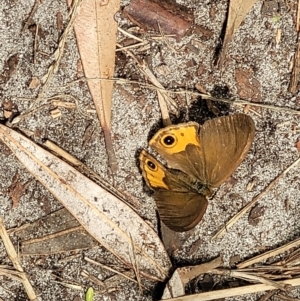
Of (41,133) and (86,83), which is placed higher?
(86,83)

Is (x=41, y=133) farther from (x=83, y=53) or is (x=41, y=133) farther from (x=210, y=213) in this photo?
(x=210, y=213)

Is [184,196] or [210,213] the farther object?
[210,213]

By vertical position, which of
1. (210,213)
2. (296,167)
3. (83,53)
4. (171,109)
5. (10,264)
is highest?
(83,53)

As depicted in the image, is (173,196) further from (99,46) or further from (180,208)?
(99,46)

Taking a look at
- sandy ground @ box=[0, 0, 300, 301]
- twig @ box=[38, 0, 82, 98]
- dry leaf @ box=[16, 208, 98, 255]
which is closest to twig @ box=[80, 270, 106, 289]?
sandy ground @ box=[0, 0, 300, 301]

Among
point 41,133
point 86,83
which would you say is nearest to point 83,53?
point 86,83

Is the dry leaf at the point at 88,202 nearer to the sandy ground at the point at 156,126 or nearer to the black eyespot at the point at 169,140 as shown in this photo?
the sandy ground at the point at 156,126

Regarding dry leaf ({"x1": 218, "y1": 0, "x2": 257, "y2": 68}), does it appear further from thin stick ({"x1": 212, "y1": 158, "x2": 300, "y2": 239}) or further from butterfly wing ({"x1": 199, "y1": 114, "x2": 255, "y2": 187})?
thin stick ({"x1": 212, "y1": 158, "x2": 300, "y2": 239})
